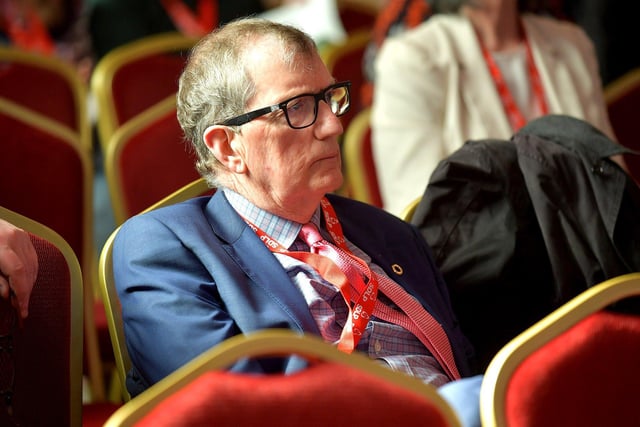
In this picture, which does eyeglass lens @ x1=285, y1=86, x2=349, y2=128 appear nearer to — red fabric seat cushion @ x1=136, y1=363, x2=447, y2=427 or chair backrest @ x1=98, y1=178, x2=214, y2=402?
chair backrest @ x1=98, y1=178, x2=214, y2=402

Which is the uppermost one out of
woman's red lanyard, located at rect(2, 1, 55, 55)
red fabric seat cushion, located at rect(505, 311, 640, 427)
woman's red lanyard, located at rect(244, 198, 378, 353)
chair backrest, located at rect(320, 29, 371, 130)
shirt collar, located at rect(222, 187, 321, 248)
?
woman's red lanyard, located at rect(2, 1, 55, 55)

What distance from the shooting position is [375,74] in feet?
10.1

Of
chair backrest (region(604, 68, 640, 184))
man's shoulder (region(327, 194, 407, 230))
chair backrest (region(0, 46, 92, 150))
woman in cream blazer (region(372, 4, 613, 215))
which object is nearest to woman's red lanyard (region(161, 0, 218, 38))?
chair backrest (region(0, 46, 92, 150))

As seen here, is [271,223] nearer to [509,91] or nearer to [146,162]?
[146,162]

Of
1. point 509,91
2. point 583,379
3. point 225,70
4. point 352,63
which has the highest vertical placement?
Answer: point 225,70

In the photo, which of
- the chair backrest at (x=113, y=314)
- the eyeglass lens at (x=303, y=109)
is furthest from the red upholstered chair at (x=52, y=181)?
the eyeglass lens at (x=303, y=109)

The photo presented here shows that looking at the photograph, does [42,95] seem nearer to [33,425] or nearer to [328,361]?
[33,425]

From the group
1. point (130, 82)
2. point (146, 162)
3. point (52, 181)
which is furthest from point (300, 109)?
point (130, 82)

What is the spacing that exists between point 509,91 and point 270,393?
1.75 meters

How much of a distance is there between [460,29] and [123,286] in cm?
148

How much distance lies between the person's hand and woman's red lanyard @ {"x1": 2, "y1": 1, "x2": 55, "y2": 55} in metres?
2.25

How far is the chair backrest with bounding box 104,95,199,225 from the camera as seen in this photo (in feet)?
7.92

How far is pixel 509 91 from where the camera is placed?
9.03ft

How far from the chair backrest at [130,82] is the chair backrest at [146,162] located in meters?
0.43
